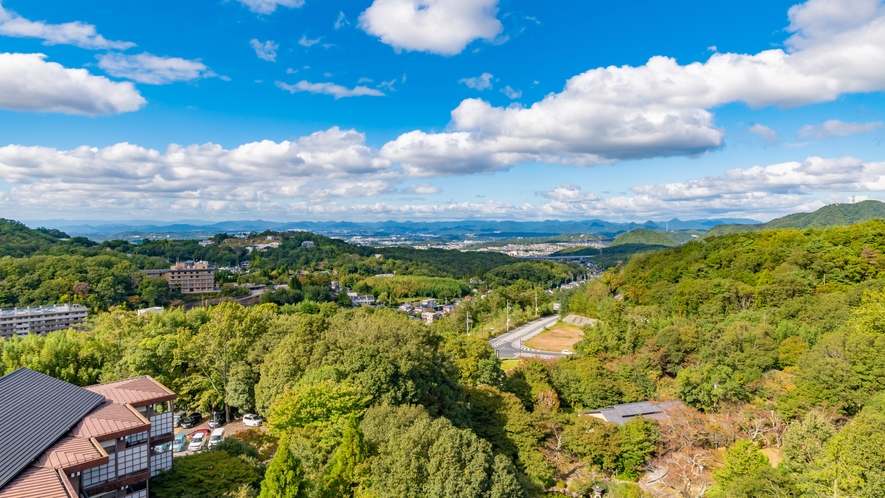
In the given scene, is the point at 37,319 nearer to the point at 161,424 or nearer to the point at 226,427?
the point at 226,427

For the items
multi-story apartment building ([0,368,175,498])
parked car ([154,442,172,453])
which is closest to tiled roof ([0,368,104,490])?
multi-story apartment building ([0,368,175,498])

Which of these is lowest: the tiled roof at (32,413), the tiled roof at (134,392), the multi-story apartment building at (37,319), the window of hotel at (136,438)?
the multi-story apartment building at (37,319)

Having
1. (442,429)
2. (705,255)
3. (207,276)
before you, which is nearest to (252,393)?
(442,429)

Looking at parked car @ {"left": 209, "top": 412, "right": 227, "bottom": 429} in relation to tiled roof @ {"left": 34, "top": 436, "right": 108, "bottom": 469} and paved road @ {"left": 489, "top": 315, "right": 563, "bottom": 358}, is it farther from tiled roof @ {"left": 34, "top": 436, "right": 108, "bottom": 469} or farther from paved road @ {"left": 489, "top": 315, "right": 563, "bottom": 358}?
paved road @ {"left": 489, "top": 315, "right": 563, "bottom": 358}

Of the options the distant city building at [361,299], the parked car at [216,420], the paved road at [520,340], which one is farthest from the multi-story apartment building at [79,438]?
the distant city building at [361,299]

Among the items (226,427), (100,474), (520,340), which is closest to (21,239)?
(226,427)

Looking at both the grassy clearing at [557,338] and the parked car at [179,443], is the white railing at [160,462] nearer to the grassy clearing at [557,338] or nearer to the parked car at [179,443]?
the parked car at [179,443]
